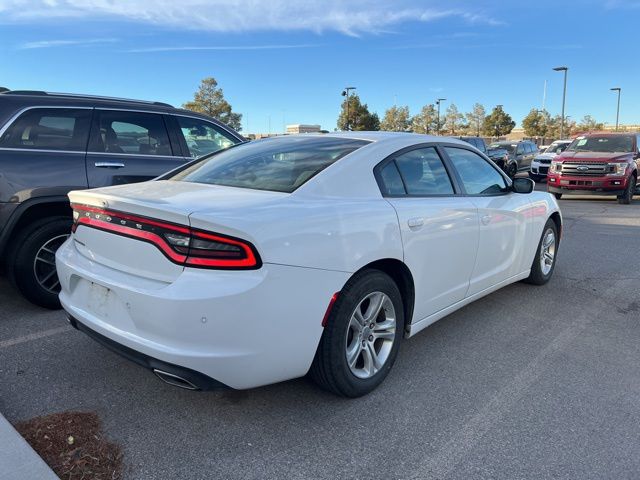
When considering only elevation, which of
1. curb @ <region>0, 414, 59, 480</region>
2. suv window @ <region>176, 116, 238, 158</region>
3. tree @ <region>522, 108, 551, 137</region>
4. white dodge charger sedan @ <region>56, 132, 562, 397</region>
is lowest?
curb @ <region>0, 414, 59, 480</region>

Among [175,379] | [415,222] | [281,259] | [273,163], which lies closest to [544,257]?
[415,222]

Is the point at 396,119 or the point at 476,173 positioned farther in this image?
the point at 396,119

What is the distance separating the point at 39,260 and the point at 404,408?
3.27 meters

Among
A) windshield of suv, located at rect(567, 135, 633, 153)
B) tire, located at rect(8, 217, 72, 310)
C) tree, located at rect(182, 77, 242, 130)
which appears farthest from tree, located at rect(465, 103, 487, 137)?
tire, located at rect(8, 217, 72, 310)

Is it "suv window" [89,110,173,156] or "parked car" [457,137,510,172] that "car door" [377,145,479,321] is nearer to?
"suv window" [89,110,173,156]

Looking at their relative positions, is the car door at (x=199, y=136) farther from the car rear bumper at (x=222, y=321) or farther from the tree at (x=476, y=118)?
the tree at (x=476, y=118)

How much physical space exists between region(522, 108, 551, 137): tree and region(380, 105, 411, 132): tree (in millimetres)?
16095

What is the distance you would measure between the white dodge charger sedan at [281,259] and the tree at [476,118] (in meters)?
60.3

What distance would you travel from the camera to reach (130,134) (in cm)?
491

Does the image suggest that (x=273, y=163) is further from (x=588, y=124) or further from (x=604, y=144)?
(x=588, y=124)

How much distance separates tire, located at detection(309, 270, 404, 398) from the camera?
2697 mm

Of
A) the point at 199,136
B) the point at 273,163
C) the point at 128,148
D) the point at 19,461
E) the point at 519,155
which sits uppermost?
the point at 199,136

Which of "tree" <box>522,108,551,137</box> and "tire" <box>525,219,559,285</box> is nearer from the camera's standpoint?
"tire" <box>525,219,559,285</box>

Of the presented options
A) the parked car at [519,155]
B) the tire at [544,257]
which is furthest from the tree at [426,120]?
the tire at [544,257]
